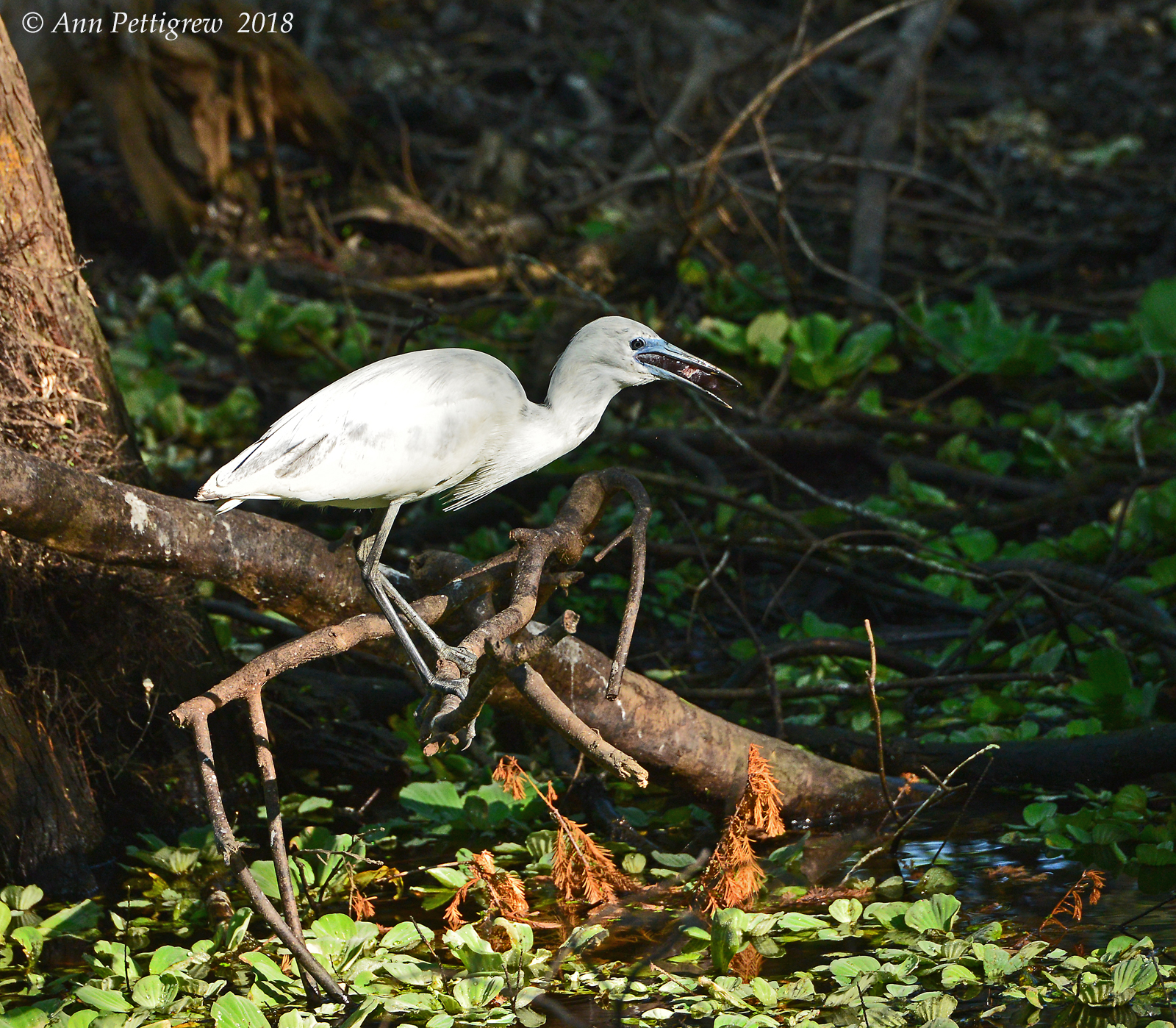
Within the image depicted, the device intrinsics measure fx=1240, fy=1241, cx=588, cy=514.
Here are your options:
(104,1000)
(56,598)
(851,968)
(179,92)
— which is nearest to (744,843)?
(851,968)

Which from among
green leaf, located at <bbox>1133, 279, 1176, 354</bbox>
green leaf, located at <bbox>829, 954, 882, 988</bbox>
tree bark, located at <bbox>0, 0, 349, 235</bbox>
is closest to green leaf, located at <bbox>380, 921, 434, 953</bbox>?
green leaf, located at <bbox>829, 954, 882, 988</bbox>

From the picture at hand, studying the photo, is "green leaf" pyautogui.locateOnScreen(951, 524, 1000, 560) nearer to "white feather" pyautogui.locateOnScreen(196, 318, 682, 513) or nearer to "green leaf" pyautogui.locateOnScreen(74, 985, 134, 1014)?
"white feather" pyautogui.locateOnScreen(196, 318, 682, 513)

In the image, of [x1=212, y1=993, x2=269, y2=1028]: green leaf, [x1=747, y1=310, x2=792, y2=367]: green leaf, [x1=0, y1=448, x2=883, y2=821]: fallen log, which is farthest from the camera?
[x1=747, y1=310, x2=792, y2=367]: green leaf

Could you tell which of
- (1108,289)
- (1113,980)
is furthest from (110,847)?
(1108,289)

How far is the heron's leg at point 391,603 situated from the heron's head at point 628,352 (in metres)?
0.64

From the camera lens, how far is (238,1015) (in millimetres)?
2494

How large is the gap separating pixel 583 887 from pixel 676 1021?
1.84 feet

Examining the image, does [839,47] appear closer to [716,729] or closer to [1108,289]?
[1108,289]

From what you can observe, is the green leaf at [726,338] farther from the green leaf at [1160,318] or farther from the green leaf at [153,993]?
the green leaf at [153,993]

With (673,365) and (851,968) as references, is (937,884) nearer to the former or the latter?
(851,968)

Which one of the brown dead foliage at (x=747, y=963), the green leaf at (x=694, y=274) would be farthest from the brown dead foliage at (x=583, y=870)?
the green leaf at (x=694, y=274)

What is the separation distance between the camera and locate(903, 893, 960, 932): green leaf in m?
2.89

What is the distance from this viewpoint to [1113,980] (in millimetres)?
2555

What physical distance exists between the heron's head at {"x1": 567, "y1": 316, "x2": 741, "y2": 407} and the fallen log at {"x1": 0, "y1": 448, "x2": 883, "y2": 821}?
2.05 feet
